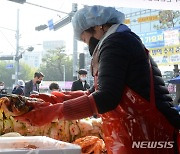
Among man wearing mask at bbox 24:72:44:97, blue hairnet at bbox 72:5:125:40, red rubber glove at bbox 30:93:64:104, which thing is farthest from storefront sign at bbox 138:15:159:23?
red rubber glove at bbox 30:93:64:104

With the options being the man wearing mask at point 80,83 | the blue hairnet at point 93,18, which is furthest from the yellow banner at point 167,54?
the blue hairnet at point 93,18

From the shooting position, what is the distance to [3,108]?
1.37 metres

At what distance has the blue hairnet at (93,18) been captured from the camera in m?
1.73

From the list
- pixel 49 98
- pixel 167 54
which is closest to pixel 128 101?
pixel 49 98

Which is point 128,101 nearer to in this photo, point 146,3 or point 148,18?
point 146,3

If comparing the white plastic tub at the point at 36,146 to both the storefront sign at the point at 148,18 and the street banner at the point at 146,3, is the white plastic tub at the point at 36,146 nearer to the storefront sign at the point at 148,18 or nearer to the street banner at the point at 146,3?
the street banner at the point at 146,3

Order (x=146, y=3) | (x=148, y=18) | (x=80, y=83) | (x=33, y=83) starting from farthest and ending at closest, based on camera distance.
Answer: (x=148, y=18), (x=33, y=83), (x=80, y=83), (x=146, y=3)

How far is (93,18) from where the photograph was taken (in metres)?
1.73

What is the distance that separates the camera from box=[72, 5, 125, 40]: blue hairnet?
1731mm

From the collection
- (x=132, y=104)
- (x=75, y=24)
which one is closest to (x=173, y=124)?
(x=132, y=104)

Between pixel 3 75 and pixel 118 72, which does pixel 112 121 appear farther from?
pixel 3 75

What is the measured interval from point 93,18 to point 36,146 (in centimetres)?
73

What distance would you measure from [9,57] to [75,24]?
30048mm

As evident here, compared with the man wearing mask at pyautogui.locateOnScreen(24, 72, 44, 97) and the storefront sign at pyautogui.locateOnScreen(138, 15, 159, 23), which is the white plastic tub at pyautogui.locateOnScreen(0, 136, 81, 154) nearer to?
the man wearing mask at pyautogui.locateOnScreen(24, 72, 44, 97)
